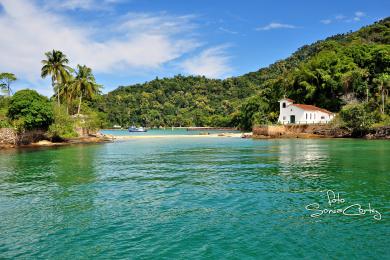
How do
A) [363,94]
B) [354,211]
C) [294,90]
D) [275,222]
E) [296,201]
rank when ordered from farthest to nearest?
[294,90], [363,94], [296,201], [354,211], [275,222]

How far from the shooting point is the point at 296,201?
1856 centimetres

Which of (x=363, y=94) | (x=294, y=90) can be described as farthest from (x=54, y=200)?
(x=294, y=90)

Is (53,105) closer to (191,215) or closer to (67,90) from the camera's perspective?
(67,90)

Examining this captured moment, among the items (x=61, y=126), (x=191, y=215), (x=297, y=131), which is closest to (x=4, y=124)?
(x=61, y=126)

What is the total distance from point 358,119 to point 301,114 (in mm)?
14950

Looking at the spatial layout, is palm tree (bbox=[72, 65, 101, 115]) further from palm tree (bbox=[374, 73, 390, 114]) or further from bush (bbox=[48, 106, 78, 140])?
palm tree (bbox=[374, 73, 390, 114])

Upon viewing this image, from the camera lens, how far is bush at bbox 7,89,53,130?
202ft

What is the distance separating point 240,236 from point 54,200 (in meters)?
11.3

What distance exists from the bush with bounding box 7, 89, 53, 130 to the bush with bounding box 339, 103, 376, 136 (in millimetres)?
61586

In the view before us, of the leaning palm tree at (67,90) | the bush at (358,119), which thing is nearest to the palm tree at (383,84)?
the bush at (358,119)

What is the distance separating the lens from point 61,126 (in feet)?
229

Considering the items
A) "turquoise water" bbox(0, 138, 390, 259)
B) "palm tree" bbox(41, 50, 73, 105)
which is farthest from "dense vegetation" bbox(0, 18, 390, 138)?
"turquoise water" bbox(0, 138, 390, 259)

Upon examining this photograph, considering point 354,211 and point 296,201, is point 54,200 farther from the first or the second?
point 354,211

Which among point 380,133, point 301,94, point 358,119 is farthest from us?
point 301,94
